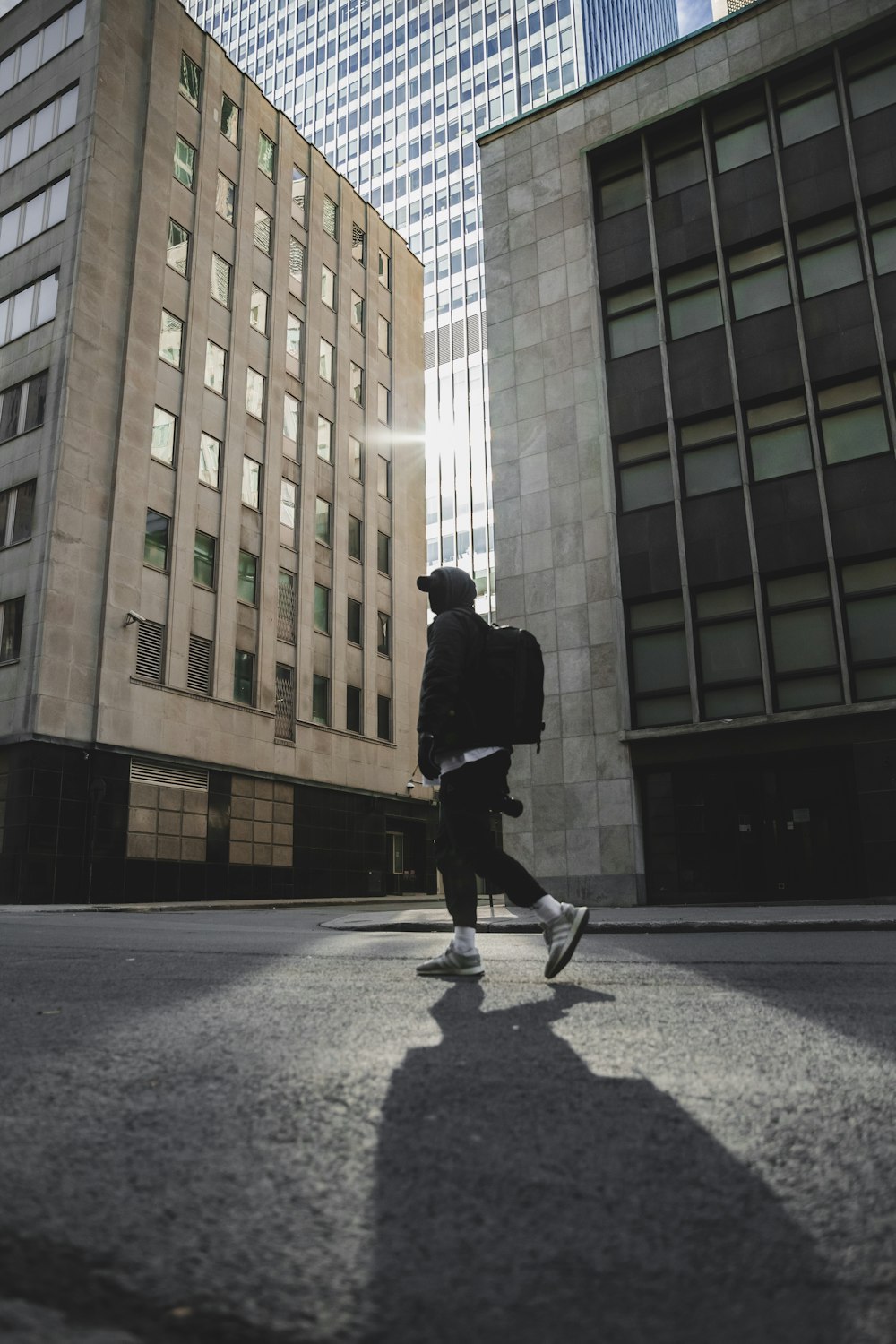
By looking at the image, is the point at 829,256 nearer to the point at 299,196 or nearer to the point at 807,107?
the point at 807,107

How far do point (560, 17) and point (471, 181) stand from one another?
22.8 metres

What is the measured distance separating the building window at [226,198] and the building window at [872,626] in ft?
84.1

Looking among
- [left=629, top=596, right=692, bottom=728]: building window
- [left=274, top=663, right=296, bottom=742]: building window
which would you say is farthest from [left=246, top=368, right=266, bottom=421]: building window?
[left=629, top=596, right=692, bottom=728]: building window

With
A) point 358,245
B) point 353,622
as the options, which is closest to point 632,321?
point 353,622

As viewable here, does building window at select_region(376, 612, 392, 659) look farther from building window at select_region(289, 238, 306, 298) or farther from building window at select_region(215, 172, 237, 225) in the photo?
building window at select_region(215, 172, 237, 225)

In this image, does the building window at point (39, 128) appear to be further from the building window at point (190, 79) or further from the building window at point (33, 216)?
the building window at point (190, 79)

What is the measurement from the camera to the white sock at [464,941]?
15.8 ft

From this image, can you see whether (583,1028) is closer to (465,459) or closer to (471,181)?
(465,459)

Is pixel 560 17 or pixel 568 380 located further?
pixel 560 17

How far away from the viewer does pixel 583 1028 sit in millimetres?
3191

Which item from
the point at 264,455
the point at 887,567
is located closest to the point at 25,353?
the point at 264,455

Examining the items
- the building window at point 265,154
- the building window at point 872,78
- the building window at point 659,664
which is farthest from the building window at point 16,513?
the building window at point 872,78

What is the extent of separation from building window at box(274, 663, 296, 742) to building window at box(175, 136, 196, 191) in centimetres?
1614

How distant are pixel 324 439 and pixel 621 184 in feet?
55.9
